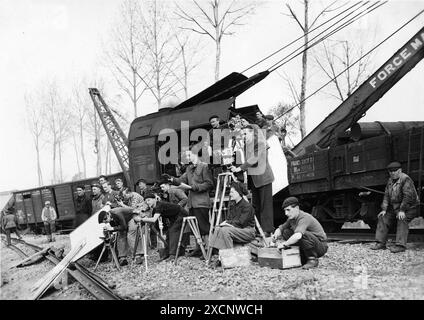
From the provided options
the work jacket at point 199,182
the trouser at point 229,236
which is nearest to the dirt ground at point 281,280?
the trouser at point 229,236

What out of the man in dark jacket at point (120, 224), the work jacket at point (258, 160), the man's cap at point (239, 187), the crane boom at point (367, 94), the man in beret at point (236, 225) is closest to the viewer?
the man in beret at point (236, 225)

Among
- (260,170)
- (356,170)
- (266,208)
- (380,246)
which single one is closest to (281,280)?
(266,208)

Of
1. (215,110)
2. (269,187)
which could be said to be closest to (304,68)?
(215,110)

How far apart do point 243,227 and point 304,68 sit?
34.2ft

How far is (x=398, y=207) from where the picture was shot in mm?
6680

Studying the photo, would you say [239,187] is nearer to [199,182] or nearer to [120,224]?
[199,182]

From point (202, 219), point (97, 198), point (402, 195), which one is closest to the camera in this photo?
point (402, 195)

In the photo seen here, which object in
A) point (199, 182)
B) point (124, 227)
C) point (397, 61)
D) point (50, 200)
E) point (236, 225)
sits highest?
point (397, 61)

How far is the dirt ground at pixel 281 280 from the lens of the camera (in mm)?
4398

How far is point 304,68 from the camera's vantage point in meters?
15.2

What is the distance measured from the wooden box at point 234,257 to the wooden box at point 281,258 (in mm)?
245

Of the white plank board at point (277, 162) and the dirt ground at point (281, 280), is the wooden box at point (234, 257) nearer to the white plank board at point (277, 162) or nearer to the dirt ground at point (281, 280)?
the dirt ground at point (281, 280)

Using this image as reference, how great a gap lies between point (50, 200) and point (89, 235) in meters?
13.3
